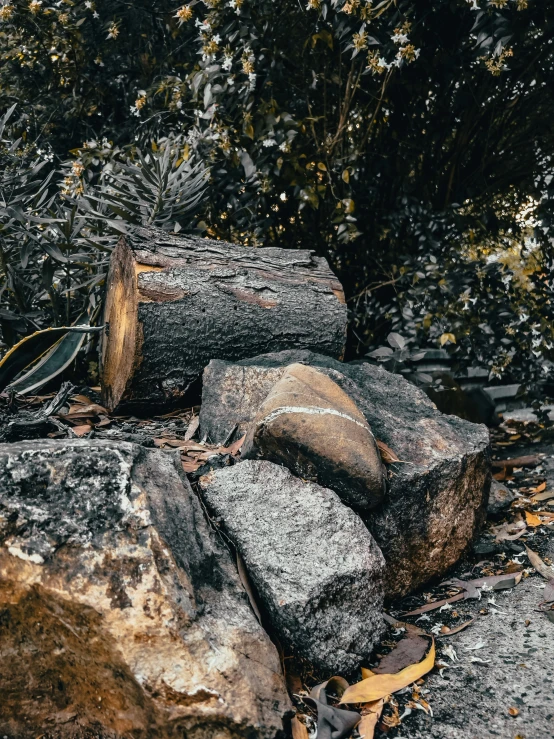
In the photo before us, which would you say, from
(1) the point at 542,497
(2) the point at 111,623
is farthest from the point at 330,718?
(1) the point at 542,497

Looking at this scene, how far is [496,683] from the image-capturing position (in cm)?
170

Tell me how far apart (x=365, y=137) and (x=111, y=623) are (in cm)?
328

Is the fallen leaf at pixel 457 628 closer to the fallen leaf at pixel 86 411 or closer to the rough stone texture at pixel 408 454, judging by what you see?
the rough stone texture at pixel 408 454

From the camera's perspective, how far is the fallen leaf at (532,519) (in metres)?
2.74

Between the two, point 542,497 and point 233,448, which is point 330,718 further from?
point 542,497

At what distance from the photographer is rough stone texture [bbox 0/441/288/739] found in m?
1.41

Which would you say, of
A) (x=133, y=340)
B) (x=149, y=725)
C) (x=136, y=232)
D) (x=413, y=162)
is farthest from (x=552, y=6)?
(x=149, y=725)

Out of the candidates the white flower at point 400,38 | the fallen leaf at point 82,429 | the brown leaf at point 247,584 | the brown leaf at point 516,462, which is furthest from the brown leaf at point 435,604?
the white flower at point 400,38

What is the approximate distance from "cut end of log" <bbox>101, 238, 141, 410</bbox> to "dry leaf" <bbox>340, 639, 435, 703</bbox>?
5.07 ft

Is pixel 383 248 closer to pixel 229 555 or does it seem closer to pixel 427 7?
pixel 427 7

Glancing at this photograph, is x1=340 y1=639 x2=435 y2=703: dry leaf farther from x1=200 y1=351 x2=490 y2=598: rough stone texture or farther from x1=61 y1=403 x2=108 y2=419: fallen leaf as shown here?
x1=61 y1=403 x2=108 y2=419: fallen leaf

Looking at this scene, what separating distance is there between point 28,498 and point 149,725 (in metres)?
0.57

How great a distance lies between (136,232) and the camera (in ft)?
9.53

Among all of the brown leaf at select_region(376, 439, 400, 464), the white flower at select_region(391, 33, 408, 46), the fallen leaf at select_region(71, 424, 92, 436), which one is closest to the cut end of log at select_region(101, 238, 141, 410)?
the fallen leaf at select_region(71, 424, 92, 436)
